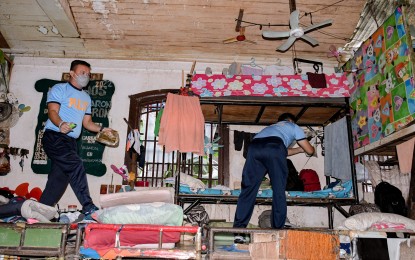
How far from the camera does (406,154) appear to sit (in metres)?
5.20

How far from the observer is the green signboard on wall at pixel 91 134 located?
6684 mm

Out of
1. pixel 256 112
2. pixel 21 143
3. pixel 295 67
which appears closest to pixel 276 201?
pixel 256 112

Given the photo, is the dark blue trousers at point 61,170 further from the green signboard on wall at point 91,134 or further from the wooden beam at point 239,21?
the wooden beam at point 239,21

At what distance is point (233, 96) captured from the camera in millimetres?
6082

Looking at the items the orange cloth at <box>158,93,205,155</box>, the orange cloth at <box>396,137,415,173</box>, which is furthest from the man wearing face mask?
the orange cloth at <box>396,137,415,173</box>

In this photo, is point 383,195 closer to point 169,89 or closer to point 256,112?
point 256,112

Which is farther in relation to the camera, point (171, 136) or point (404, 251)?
point (171, 136)

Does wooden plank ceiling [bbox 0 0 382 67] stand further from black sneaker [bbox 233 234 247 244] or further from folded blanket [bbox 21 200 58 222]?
folded blanket [bbox 21 200 58 222]

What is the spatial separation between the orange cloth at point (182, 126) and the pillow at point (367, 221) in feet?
8.46

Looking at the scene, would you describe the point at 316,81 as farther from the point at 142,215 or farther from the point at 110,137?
the point at 142,215

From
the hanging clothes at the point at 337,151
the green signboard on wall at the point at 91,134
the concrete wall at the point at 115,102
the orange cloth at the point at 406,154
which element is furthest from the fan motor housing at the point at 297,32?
the green signboard on wall at the point at 91,134

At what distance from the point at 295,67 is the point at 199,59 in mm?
1969

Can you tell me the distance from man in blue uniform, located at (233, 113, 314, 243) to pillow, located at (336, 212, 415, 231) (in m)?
0.74

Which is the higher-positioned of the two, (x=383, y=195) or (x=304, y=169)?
(x=304, y=169)
